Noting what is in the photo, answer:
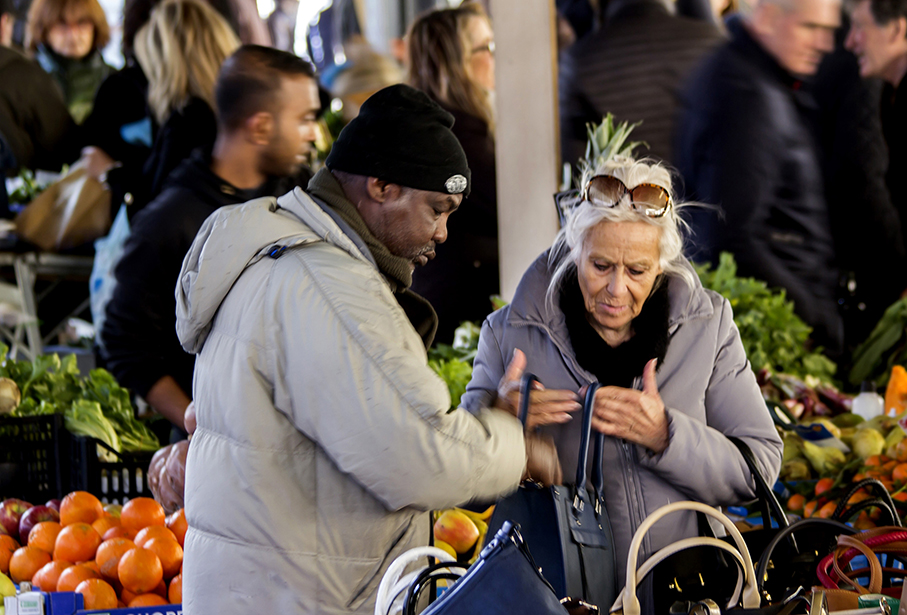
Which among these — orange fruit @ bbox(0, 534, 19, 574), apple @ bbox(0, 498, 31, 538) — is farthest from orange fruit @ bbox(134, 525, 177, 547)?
apple @ bbox(0, 498, 31, 538)

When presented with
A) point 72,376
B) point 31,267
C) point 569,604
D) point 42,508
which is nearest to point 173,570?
point 42,508

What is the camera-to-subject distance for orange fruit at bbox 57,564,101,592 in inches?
79.9

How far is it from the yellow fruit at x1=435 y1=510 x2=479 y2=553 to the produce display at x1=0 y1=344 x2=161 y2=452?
1351 mm

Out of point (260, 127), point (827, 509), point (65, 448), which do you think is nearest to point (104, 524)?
point (65, 448)

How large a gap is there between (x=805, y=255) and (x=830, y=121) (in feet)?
2.34

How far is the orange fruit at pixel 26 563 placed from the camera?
2.20 meters

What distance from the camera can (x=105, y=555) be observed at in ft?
6.95

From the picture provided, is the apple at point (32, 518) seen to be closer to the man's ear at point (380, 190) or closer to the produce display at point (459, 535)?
the produce display at point (459, 535)

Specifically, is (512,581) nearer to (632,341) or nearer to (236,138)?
(632,341)

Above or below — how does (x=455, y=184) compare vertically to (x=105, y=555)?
above

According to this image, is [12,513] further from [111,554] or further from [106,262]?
[106,262]

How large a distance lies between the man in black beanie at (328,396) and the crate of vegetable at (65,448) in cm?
139

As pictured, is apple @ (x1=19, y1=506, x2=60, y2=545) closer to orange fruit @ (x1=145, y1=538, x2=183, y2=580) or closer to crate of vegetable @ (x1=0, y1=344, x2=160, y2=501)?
crate of vegetable @ (x1=0, y1=344, x2=160, y2=501)

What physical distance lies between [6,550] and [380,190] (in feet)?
5.02
